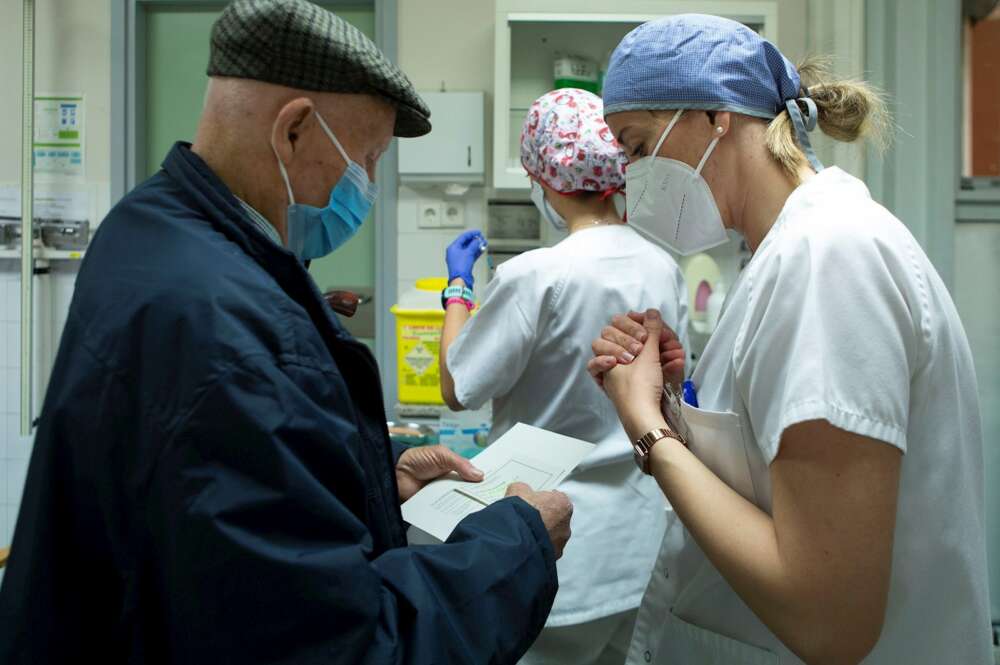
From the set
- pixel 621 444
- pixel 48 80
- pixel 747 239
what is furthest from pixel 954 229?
pixel 48 80

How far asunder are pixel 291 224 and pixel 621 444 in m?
0.86

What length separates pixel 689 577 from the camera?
3.38 ft

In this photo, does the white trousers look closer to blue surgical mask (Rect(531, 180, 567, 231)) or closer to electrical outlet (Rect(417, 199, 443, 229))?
blue surgical mask (Rect(531, 180, 567, 231))

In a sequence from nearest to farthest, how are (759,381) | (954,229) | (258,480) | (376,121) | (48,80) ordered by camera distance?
1. (258,480)
2. (759,381)
3. (376,121)
4. (954,229)
5. (48,80)

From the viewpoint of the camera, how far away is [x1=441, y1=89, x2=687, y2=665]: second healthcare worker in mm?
1526

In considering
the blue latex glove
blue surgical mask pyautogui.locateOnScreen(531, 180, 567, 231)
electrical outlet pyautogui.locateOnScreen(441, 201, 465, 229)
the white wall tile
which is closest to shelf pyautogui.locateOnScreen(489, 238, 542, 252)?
electrical outlet pyautogui.locateOnScreen(441, 201, 465, 229)

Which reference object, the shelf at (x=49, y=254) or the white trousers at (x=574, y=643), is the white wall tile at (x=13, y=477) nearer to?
the shelf at (x=49, y=254)

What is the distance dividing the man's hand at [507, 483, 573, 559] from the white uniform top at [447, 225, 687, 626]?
0.49 m

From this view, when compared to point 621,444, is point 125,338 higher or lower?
higher

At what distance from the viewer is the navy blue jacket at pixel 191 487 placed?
670 mm

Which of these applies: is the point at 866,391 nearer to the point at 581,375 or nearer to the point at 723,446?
the point at 723,446

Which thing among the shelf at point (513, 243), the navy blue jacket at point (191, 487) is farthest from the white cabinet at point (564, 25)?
the navy blue jacket at point (191, 487)

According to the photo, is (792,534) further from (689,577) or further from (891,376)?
(689,577)

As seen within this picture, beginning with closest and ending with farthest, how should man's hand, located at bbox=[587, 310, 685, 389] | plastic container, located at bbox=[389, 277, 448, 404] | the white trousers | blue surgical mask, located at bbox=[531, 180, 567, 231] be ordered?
man's hand, located at bbox=[587, 310, 685, 389] < the white trousers < blue surgical mask, located at bbox=[531, 180, 567, 231] < plastic container, located at bbox=[389, 277, 448, 404]
